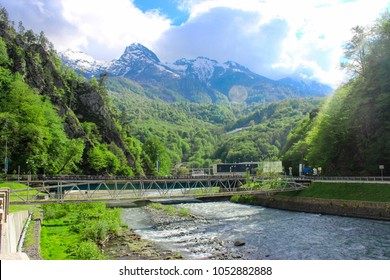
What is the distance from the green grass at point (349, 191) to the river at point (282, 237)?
20.1ft

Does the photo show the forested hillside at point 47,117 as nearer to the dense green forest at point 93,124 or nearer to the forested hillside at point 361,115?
the dense green forest at point 93,124

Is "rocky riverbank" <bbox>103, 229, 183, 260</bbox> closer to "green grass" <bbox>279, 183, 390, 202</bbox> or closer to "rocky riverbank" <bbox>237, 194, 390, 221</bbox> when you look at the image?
"rocky riverbank" <bbox>237, 194, 390, 221</bbox>

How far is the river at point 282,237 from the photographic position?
3506 centimetres

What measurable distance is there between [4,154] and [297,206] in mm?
64657

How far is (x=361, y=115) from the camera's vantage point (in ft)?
251

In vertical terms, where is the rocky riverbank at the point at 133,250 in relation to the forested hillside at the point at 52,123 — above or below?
below

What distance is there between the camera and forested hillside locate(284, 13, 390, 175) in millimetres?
70188

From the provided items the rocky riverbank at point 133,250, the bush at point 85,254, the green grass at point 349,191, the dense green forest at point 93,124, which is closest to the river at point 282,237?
the rocky riverbank at point 133,250

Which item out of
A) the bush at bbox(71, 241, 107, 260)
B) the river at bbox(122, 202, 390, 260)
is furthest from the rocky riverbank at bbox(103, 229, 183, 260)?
the bush at bbox(71, 241, 107, 260)

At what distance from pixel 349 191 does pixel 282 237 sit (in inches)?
1177

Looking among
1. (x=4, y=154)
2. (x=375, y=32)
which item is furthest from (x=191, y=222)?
(x=375, y=32)

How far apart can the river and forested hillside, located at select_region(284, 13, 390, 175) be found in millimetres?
22247

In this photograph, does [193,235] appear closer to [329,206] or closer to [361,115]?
[329,206]

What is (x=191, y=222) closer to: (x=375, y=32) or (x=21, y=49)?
(x=375, y=32)
